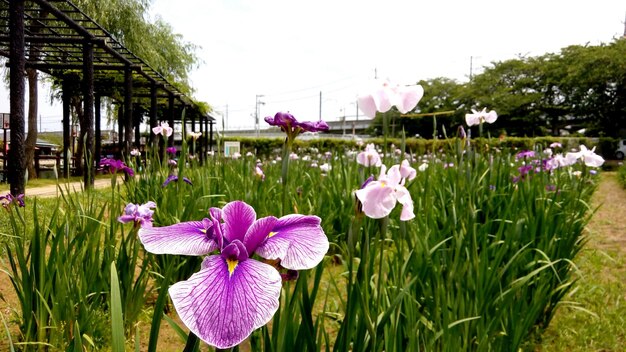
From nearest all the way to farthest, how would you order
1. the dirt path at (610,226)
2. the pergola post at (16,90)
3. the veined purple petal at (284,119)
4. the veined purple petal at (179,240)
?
the veined purple petal at (179,240) < the veined purple petal at (284,119) < the dirt path at (610,226) < the pergola post at (16,90)

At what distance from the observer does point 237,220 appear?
651mm

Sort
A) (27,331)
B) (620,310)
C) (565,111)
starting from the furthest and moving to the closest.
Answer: (565,111) < (620,310) < (27,331)

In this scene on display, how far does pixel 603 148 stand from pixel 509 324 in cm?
2413

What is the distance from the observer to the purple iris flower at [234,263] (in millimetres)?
500

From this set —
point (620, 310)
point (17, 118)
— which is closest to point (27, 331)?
point (620, 310)

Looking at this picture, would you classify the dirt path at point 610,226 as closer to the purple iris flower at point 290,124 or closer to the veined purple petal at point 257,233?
the purple iris flower at point 290,124

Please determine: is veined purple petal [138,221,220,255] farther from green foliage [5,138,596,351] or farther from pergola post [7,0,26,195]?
pergola post [7,0,26,195]

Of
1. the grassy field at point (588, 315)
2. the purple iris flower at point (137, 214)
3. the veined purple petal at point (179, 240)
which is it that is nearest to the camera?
the veined purple petal at point (179, 240)

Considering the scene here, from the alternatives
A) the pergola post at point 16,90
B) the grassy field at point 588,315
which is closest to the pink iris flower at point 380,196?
the grassy field at point 588,315

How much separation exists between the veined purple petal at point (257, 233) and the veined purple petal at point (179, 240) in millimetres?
44

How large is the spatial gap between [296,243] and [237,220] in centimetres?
9

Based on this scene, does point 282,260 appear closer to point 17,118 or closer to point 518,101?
point 17,118

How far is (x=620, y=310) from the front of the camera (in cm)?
255

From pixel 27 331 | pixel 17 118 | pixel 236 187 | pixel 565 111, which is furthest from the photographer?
pixel 565 111
